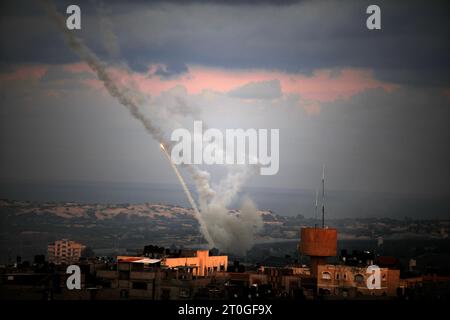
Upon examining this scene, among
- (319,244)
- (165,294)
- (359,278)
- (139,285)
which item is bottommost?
(165,294)

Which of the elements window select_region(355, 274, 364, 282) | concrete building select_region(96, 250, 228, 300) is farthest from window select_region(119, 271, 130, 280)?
window select_region(355, 274, 364, 282)

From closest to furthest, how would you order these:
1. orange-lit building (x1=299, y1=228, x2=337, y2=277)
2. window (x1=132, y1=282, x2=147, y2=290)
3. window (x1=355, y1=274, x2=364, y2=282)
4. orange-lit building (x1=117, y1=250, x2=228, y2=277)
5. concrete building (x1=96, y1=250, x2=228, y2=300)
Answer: concrete building (x1=96, y1=250, x2=228, y2=300), window (x1=132, y1=282, x2=147, y2=290), window (x1=355, y1=274, x2=364, y2=282), orange-lit building (x1=117, y1=250, x2=228, y2=277), orange-lit building (x1=299, y1=228, x2=337, y2=277)

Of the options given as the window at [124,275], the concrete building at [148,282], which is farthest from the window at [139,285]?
the window at [124,275]

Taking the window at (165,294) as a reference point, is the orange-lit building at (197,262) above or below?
above

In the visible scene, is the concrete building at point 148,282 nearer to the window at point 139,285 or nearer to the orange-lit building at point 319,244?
the window at point 139,285

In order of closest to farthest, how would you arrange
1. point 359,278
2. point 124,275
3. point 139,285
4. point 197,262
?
point 139,285 → point 124,275 → point 359,278 → point 197,262

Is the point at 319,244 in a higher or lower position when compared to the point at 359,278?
higher

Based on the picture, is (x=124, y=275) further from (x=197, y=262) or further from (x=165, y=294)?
(x=197, y=262)

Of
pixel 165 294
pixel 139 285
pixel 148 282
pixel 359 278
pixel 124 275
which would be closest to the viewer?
pixel 165 294

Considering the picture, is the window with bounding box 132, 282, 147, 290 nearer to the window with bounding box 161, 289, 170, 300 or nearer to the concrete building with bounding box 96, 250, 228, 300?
the concrete building with bounding box 96, 250, 228, 300

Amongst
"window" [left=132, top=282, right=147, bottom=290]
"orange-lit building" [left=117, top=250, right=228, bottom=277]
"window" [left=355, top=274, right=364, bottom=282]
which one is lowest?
"window" [left=132, top=282, right=147, bottom=290]

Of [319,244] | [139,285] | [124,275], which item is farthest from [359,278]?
[124,275]
